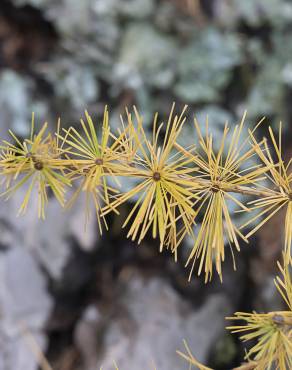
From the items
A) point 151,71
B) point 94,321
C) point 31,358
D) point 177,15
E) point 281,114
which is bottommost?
point 31,358

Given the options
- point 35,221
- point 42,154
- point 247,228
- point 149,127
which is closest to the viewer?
point 42,154

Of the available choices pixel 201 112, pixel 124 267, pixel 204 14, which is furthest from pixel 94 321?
pixel 204 14

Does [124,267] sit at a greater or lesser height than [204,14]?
lesser

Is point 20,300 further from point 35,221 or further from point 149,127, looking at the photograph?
point 149,127

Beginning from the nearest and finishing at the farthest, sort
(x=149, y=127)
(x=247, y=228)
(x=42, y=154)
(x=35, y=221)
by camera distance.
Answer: (x=42, y=154)
(x=247, y=228)
(x=35, y=221)
(x=149, y=127)

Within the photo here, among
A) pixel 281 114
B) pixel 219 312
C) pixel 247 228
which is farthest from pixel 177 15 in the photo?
pixel 219 312

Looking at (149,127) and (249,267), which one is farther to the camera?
(149,127)
